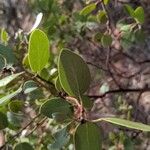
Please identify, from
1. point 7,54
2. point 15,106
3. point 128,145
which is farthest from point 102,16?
point 7,54

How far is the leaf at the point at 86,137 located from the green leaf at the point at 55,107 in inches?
2.2

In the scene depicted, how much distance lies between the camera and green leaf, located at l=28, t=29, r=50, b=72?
684mm

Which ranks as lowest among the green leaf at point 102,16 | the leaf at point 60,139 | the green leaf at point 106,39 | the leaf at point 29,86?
the green leaf at point 106,39

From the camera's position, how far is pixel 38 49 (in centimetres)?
71

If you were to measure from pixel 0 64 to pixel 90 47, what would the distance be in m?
1.58

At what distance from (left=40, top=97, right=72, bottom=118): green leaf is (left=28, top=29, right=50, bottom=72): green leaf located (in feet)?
0.21

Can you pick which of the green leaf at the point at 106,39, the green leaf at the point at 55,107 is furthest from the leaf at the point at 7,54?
the green leaf at the point at 106,39

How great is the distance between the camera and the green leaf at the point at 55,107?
741 millimetres

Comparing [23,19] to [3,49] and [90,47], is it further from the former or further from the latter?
[3,49]

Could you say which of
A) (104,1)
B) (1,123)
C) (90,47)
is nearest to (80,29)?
(104,1)

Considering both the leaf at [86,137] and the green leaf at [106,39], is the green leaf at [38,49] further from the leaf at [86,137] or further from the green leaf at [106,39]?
the green leaf at [106,39]

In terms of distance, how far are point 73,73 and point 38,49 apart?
79 millimetres

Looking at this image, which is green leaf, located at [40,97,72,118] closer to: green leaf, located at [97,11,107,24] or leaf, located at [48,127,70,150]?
leaf, located at [48,127,70,150]

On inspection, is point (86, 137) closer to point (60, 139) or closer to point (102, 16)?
point (60, 139)
